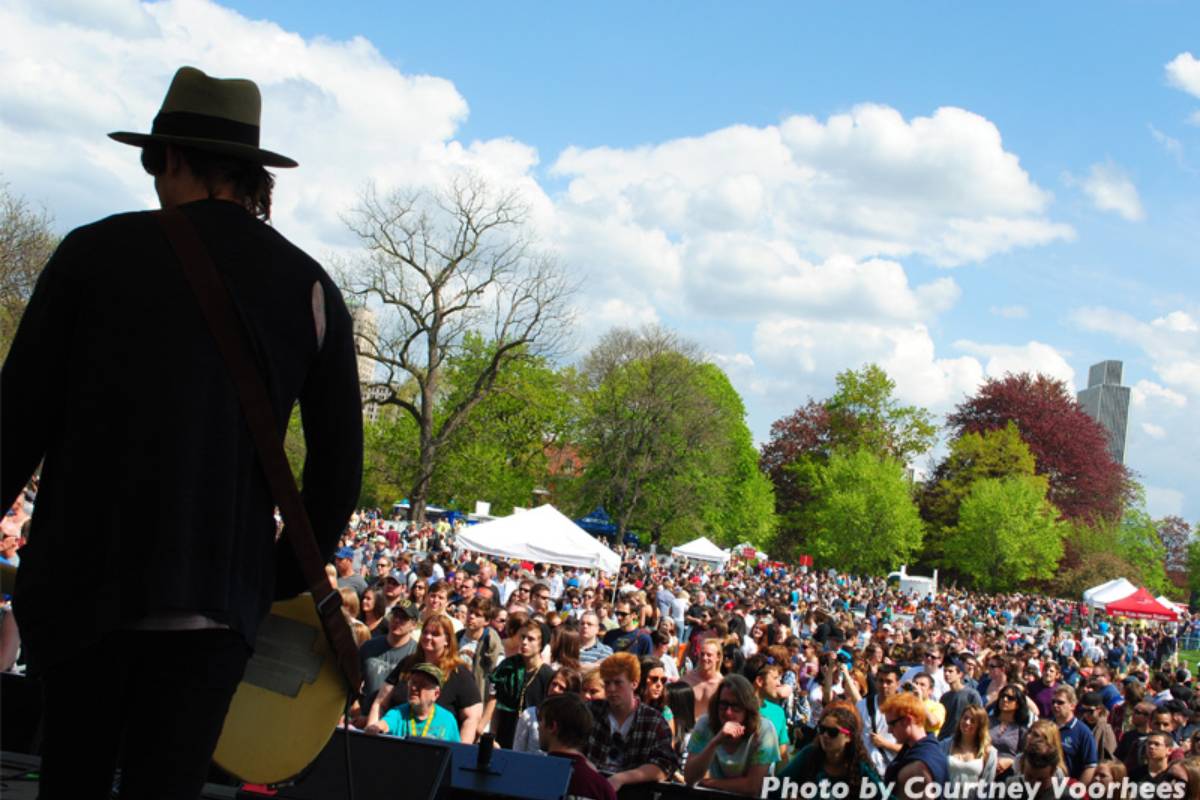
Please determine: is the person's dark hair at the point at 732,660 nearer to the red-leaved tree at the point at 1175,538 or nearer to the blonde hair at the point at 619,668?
the blonde hair at the point at 619,668

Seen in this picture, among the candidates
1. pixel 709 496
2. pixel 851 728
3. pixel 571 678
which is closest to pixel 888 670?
pixel 571 678

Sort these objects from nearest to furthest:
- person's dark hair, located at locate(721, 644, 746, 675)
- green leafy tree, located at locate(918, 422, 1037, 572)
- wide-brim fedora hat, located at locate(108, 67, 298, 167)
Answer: wide-brim fedora hat, located at locate(108, 67, 298, 167)
person's dark hair, located at locate(721, 644, 746, 675)
green leafy tree, located at locate(918, 422, 1037, 572)

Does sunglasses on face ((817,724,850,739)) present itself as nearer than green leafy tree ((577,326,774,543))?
Yes

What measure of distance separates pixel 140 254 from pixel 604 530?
147 feet

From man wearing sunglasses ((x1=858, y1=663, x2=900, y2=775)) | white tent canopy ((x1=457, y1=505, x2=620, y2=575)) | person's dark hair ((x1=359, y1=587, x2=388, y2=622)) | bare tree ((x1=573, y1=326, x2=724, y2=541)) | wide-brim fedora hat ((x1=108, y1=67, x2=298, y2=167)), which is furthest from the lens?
bare tree ((x1=573, y1=326, x2=724, y2=541))

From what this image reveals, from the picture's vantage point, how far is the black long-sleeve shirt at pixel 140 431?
183 cm

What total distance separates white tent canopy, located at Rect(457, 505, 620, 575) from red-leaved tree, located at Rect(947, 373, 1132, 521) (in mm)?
65265

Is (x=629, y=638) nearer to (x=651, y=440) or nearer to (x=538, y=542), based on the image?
(x=538, y=542)

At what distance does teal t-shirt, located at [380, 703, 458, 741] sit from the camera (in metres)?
6.98

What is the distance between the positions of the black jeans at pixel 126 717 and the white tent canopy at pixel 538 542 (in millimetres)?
17266

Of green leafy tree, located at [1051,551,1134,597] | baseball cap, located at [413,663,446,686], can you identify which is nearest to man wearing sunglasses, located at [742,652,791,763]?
baseball cap, located at [413,663,446,686]

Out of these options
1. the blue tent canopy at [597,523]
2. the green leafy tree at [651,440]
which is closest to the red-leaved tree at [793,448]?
the green leafy tree at [651,440]

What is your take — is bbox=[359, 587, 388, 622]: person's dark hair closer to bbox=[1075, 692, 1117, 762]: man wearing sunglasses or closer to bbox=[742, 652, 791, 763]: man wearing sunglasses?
bbox=[742, 652, 791, 763]: man wearing sunglasses

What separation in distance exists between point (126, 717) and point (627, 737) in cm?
499
